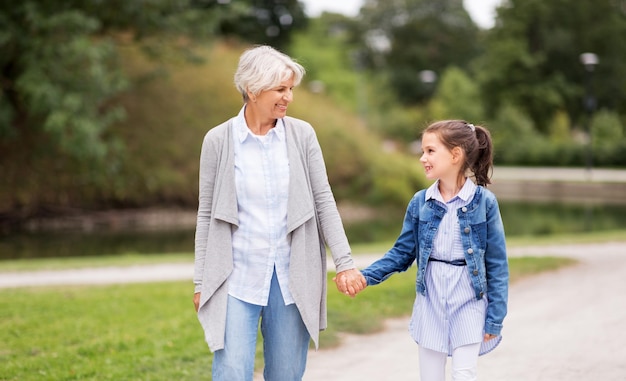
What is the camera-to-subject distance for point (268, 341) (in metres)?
3.87

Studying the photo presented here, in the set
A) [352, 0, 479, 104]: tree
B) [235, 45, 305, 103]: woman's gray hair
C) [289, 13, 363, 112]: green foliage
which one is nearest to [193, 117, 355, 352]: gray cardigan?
[235, 45, 305, 103]: woman's gray hair

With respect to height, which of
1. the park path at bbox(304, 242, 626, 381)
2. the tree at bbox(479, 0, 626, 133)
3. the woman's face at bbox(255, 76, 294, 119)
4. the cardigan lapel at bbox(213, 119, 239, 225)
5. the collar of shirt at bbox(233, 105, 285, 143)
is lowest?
the park path at bbox(304, 242, 626, 381)

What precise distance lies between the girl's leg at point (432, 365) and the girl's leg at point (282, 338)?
2.04 ft

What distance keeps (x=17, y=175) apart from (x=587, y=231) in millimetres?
17379

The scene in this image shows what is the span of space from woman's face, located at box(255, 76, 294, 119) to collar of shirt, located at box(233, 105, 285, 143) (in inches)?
3.1

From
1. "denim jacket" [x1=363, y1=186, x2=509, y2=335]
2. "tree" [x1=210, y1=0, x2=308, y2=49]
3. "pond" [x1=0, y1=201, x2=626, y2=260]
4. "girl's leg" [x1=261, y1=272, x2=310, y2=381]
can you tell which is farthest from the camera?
"tree" [x1=210, y1=0, x2=308, y2=49]

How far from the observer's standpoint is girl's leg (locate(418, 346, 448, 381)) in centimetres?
405

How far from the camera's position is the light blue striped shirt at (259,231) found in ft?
12.2

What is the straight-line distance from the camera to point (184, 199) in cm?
2881

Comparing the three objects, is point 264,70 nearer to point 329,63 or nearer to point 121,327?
point 121,327

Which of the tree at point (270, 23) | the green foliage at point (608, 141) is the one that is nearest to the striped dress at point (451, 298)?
the tree at point (270, 23)

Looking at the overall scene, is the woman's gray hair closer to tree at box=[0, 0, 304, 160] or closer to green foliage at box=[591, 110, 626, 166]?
tree at box=[0, 0, 304, 160]

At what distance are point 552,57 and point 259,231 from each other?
59.4m

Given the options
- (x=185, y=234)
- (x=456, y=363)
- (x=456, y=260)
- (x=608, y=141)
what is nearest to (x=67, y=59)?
(x=185, y=234)
